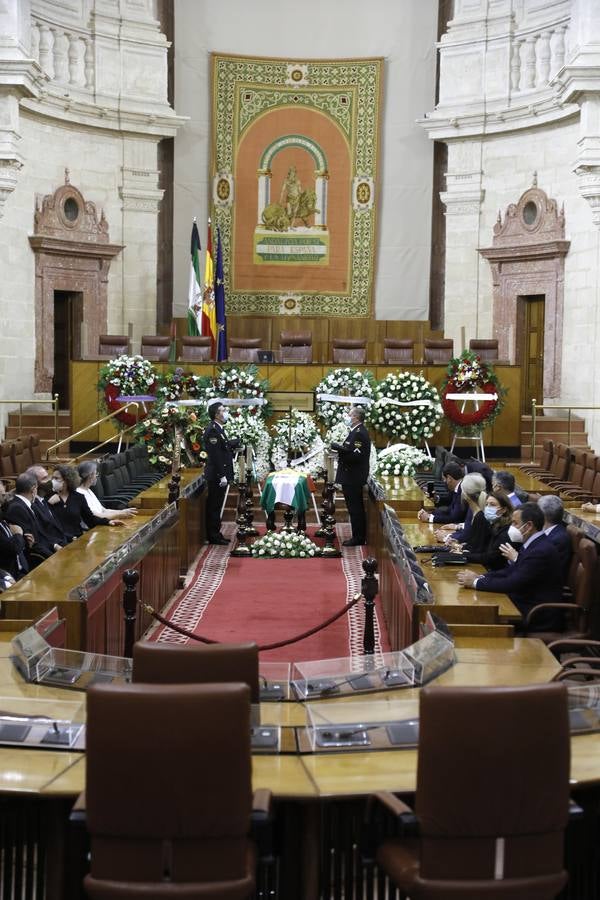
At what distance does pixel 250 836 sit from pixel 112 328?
60.3 ft

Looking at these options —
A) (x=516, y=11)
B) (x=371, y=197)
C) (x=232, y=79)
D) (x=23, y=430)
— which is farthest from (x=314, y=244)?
(x=23, y=430)

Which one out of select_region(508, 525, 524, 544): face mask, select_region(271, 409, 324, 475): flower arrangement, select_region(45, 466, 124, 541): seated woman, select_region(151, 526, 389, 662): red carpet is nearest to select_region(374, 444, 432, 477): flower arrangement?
select_region(271, 409, 324, 475): flower arrangement

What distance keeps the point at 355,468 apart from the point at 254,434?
2.66 meters

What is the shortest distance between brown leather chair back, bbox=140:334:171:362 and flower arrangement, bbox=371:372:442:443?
4106 millimetres

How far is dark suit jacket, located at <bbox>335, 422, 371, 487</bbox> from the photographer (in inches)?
503

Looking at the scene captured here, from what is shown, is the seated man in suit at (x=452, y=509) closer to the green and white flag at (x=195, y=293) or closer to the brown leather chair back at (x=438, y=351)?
the brown leather chair back at (x=438, y=351)

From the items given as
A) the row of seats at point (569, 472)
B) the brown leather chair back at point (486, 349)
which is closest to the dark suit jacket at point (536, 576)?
the row of seats at point (569, 472)

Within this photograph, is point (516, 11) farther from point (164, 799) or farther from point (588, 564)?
point (164, 799)

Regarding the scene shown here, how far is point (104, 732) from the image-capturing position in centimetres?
337

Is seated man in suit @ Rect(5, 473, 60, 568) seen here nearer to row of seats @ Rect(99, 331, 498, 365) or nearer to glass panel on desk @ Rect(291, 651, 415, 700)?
glass panel on desk @ Rect(291, 651, 415, 700)

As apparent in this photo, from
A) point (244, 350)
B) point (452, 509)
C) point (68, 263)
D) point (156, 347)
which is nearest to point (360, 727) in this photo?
point (452, 509)

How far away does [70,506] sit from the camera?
10.0 meters

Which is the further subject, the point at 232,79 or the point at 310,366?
the point at 232,79

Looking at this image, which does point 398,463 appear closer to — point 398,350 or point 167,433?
point 167,433
